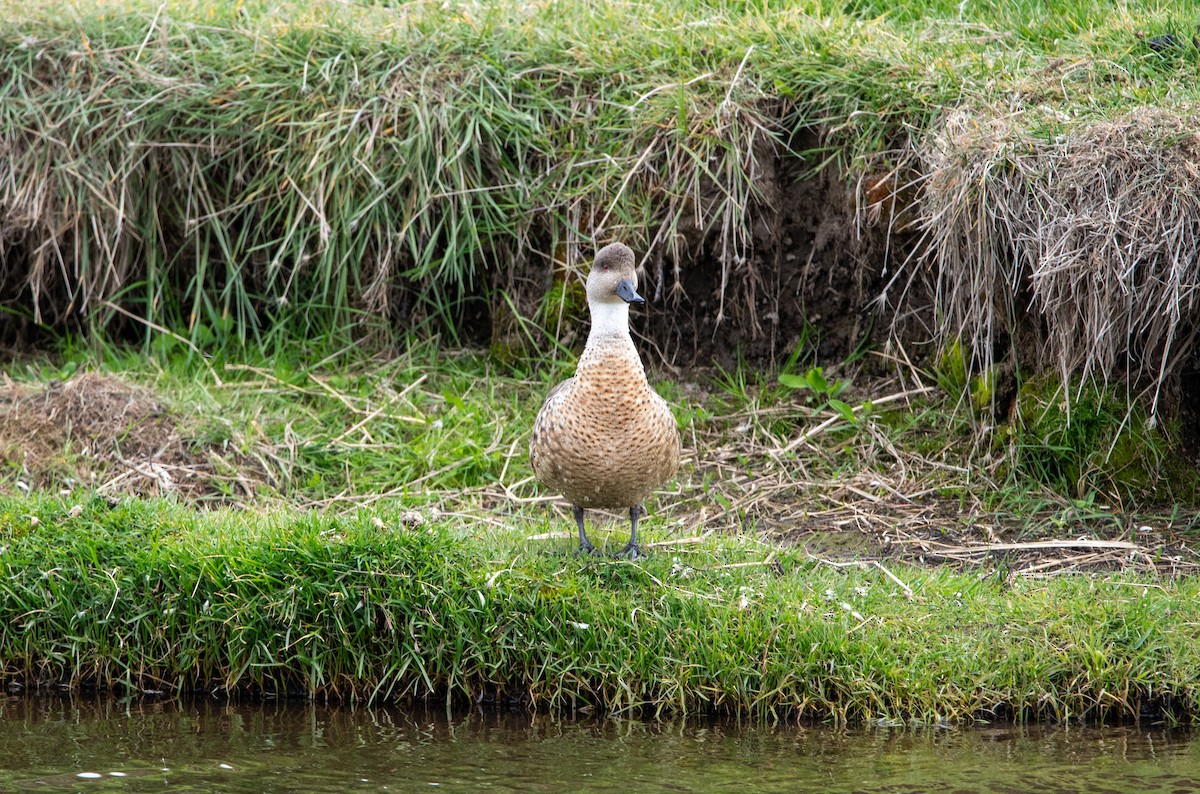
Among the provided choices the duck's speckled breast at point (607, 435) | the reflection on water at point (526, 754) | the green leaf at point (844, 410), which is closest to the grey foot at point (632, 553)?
the duck's speckled breast at point (607, 435)

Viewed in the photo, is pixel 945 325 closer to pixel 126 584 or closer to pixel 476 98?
pixel 476 98

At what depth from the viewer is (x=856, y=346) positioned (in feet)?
20.2

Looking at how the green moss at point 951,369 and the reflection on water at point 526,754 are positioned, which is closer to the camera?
the reflection on water at point 526,754

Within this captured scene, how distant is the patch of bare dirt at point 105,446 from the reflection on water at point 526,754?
1.37m

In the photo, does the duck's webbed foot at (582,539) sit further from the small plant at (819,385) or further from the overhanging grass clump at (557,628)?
the small plant at (819,385)

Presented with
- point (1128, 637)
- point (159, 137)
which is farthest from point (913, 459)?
point (159, 137)

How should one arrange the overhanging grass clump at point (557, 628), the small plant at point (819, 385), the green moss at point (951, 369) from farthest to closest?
the small plant at point (819, 385)
the green moss at point (951, 369)
the overhanging grass clump at point (557, 628)

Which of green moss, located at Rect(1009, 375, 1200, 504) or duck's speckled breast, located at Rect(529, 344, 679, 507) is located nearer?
duck's speckled breast, located at Rect(529, 344, 679, 507)

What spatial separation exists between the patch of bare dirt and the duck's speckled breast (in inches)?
62.5

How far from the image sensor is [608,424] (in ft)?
14.5

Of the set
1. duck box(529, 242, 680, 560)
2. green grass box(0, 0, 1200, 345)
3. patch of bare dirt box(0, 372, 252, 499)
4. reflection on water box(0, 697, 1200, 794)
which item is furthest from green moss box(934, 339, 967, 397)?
patch of bare dirt box(0, 372, 252, 499)

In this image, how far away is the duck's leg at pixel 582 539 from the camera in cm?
460

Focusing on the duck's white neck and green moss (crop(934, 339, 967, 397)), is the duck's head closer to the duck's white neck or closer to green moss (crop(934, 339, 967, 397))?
the duck's white neck

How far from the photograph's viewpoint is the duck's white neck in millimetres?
4527
